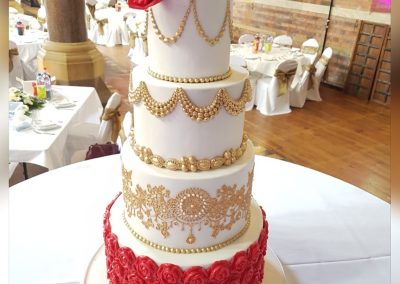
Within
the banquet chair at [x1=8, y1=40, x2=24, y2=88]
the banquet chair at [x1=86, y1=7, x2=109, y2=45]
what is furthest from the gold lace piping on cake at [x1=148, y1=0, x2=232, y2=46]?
the banquet chair at [x1=86, y1=7, x2=109, y2=45]

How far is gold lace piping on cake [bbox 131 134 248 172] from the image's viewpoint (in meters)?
1.35

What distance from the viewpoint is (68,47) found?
4590 mm

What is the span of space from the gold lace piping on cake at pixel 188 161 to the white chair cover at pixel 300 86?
510 centimetres

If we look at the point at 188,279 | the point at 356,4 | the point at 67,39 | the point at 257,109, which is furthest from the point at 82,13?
the point at 356,4

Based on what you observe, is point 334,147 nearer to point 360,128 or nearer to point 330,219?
point 360,128

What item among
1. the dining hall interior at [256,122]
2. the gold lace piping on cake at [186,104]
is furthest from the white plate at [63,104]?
the gold lace piping on cake at [186,104]

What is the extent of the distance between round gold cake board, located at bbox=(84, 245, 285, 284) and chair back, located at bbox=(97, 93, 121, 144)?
1837 millimetres

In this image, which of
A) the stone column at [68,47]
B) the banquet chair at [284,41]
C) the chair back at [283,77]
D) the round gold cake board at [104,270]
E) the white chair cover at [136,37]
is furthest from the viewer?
the white chair cover at [136,37]

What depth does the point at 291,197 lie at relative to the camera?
2.36 metres

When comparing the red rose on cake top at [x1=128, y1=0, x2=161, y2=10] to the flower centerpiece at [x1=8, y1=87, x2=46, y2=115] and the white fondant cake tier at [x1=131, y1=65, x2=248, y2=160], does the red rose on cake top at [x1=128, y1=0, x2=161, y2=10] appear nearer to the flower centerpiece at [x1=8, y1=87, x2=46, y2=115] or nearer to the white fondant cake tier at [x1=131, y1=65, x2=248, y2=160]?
the white fondant cake tier at [x1=131, y1=65, x2=248, y2=160]

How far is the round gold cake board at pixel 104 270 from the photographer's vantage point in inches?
67.9

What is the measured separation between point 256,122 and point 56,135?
3.28 meters

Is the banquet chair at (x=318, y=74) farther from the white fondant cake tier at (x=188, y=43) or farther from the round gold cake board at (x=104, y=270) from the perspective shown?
the white fondant cake tier at (x=188, y=43)

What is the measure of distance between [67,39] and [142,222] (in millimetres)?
3769
